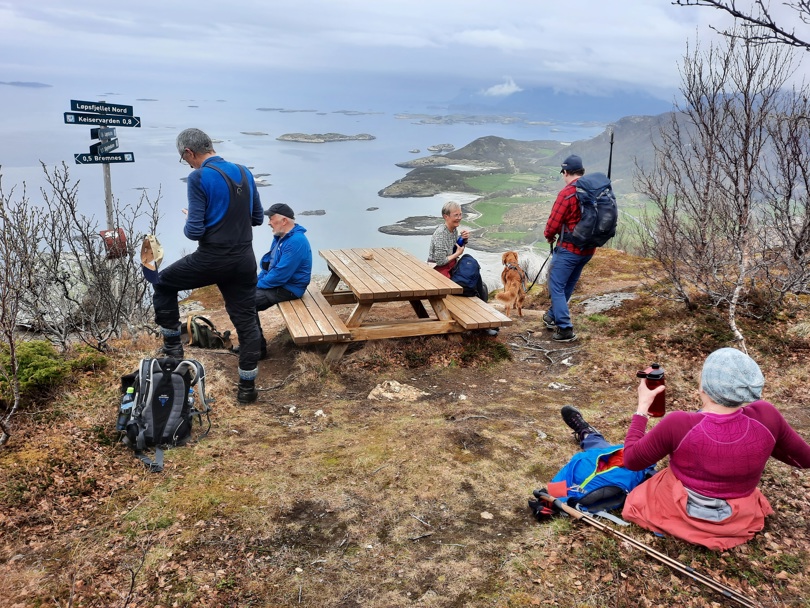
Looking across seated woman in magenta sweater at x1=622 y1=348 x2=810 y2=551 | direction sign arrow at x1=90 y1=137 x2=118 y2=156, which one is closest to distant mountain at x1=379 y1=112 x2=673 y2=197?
direction sign arrow at x1=90 y1=137 x2=118 y2=156

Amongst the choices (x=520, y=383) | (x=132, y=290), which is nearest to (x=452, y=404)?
(x=520, y=383)

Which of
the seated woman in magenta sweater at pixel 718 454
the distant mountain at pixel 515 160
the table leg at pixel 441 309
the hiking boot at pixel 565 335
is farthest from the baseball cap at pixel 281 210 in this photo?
the distant mountain at pixel 515 160

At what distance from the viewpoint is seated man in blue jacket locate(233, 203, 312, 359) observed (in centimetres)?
702

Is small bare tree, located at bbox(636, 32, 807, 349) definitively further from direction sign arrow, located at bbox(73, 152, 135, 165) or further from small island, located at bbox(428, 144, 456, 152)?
small island, located at bbox(428, 144, 456, 152)

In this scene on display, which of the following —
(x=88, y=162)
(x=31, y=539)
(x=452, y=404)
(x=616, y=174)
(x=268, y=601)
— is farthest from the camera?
(x=616, y=174)

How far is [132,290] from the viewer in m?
8.97

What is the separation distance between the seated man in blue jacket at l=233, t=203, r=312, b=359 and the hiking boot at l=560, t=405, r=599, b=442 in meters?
3.84

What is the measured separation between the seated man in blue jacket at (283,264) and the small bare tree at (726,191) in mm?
4889

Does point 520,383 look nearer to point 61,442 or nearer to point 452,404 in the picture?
point 452,404

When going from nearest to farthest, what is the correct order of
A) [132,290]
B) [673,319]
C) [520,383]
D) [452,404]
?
[452,404], [520,383], [673,319], [132,290]

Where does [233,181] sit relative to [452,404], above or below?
above

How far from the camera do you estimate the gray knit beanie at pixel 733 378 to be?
2.78 m

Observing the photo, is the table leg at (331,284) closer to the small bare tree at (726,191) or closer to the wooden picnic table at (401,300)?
the wooden picnic table at (401,300)

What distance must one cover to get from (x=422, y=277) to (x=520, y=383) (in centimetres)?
180
